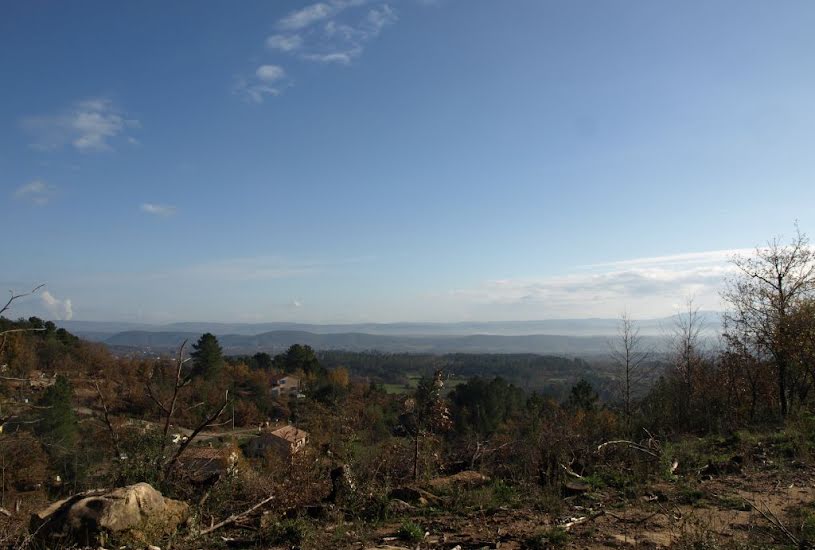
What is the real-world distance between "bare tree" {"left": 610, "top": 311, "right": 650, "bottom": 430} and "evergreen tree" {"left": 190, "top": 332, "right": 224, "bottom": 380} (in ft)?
164

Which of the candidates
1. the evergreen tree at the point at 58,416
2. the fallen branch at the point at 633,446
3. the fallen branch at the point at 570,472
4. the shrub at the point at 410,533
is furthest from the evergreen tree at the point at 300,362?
the shrub at the point at 410,533

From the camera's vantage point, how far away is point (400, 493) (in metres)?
7.20

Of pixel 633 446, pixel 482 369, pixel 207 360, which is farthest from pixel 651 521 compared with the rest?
pixel 482 369

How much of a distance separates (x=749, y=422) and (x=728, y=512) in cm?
912

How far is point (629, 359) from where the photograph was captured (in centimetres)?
1895

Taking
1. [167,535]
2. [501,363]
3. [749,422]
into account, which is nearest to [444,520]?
[167,535]

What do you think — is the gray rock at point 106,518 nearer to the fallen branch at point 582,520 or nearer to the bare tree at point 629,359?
the fallen branch at point 582,520

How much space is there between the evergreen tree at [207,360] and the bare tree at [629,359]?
49960 mm

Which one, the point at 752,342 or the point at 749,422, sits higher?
the point at 752,342

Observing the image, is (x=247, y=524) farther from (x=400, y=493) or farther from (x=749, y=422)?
(x=749, y=422)

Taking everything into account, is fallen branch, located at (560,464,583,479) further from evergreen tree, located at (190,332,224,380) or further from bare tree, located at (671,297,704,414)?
evergreen tree, located at (190,332,224,380)

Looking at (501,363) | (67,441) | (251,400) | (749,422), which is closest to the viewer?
(749,422)

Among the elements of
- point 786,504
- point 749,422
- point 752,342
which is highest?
point 752,342

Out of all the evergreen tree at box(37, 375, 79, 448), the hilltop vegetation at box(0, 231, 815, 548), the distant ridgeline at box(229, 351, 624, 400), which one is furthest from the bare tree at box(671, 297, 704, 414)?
the distant ridgeline at box(229, 351, 624, 400)
